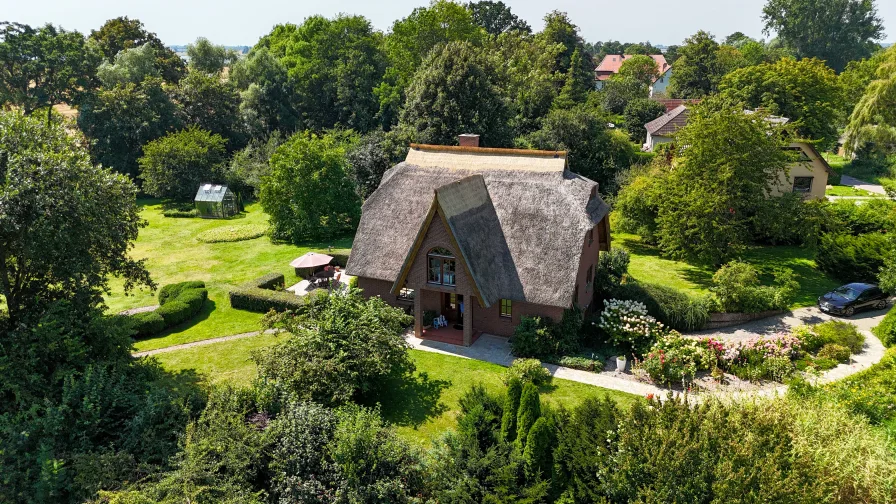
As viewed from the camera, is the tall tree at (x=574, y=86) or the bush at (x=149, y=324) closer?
the bush at (x=149, y=324)

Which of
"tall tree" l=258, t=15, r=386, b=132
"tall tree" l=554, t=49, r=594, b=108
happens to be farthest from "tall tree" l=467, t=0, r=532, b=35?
"tall tree" l=258, t=15, r=386, b=132

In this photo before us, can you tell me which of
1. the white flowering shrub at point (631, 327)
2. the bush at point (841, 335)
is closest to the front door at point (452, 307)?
the white flowering shrub at point (631, 327)

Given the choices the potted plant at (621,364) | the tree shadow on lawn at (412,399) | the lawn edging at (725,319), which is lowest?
the tree shadow on lawn at (412,399)

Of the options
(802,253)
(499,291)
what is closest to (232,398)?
(499,291)

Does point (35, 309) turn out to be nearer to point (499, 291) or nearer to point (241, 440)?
point (241, 440)

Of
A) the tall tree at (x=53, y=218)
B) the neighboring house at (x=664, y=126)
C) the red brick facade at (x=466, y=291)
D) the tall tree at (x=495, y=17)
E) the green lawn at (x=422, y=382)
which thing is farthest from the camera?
the tall tree at (x=495, y=17)

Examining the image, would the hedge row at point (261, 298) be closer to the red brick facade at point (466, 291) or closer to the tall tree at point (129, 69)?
the red brick facade at point (466, 291)
